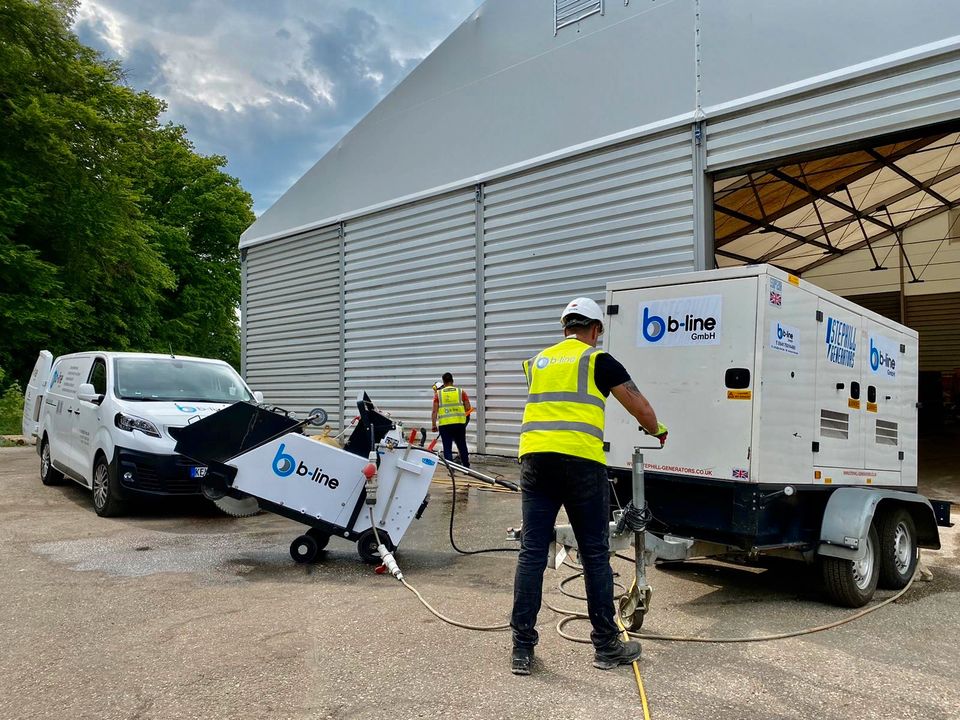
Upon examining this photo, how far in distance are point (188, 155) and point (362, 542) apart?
32.4 m

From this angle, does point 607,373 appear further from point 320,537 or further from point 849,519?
point 320,537

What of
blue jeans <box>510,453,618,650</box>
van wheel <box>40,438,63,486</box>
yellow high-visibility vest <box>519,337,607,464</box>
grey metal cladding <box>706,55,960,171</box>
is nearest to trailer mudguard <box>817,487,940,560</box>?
blue jeans <box>510,453,618,650</box>

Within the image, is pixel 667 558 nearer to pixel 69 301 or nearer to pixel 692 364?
pixel 692 364

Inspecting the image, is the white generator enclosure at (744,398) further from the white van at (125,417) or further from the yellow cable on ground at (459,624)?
the white van at (125,417)

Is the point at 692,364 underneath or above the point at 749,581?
above

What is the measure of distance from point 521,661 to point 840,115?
7.68m

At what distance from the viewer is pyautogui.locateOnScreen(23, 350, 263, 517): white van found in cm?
745

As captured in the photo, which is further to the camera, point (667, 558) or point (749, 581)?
point (749, 581)

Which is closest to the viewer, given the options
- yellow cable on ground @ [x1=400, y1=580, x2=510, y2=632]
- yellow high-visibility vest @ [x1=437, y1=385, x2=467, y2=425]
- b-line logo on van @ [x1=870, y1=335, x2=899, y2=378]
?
yellow cable on ground @ [x1=400, y1=580, x2=510, y2=632]

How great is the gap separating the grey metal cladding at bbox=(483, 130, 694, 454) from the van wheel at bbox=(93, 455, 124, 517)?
20.5ft

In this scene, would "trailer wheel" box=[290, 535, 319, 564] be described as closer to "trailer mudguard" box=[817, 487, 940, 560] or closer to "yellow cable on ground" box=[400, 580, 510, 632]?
"yellow cable on ground" box=[400, 580, 510, 632]

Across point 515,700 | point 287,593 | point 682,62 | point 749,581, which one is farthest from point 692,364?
point 682,62

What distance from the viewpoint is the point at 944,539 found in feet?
24.1

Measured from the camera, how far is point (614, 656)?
12.3 feet
